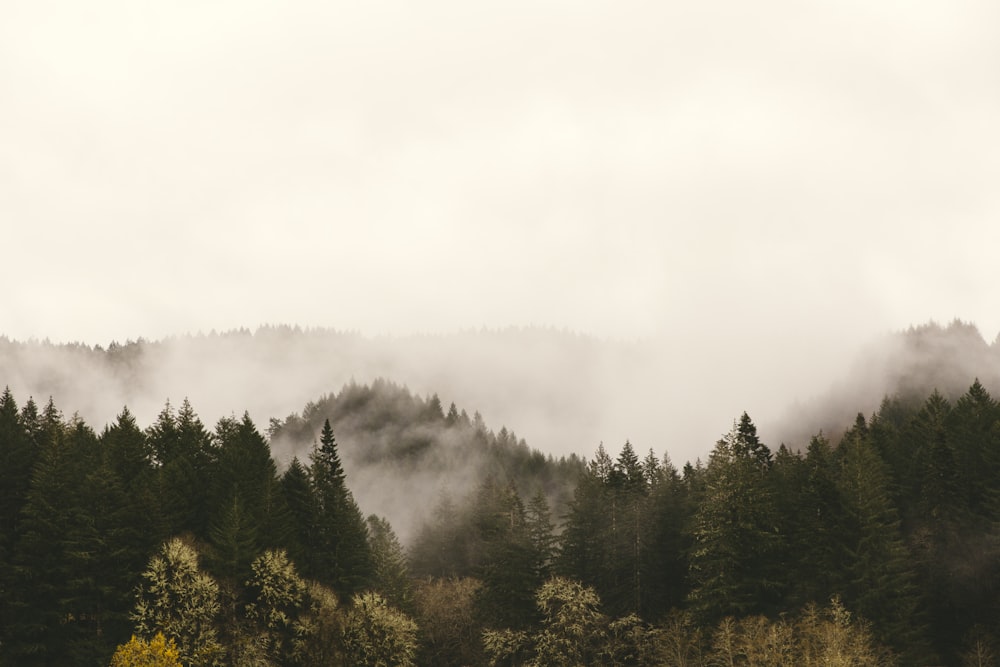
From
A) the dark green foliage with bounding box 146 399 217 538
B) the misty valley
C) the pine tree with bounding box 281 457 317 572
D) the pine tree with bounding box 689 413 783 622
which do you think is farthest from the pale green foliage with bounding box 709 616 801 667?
the dark green foliage with bounding box 146 399 217 538

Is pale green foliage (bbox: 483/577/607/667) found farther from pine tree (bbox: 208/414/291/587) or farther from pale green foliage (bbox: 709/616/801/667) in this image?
pine tree (bbox: 208/414/291/587)

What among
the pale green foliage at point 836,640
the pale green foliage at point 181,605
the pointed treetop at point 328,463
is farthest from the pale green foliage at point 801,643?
the pale green foliage at point 181,605

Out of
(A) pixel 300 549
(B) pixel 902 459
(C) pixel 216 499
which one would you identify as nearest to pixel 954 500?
(B) pixel 902 459

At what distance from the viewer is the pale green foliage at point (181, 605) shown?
187 feet

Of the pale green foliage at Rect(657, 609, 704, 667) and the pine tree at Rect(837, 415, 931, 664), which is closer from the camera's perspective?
the pine tree at Rect(837, 415, 931, 664)

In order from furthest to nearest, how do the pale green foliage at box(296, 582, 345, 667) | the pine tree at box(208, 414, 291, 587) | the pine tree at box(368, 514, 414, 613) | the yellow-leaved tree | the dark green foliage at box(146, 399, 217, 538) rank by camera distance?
1. the pine tree at box(368, 514, 414, 613)
2. the dark green foliage at box(146, 399, 217, 538)
3. the pine tree at box(208, 414, 291, 587)
4. the pale green foliage at box(296, 582, 345, 667)
5. the yellow-leaved tree

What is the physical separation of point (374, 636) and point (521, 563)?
17.7 metres

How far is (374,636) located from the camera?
218ft

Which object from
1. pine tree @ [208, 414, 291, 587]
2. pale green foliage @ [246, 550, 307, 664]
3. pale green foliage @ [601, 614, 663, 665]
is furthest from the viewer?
pale green foliage @ [601, 614, 663, 665]

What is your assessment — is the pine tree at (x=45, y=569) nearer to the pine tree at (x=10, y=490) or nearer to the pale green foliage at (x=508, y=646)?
the pine tree at (x=10, y=490)

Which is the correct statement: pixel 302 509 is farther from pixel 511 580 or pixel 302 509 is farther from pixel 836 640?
pixel 836 640

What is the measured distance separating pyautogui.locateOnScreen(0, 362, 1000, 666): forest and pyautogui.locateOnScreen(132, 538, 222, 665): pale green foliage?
5.5 inches

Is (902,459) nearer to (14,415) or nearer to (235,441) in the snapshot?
(235,441)

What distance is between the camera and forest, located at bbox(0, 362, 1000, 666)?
57438 millimetres
